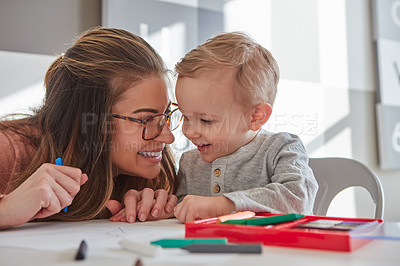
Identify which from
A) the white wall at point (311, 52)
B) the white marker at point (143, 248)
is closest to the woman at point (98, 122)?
the white marker at point (143, 248)

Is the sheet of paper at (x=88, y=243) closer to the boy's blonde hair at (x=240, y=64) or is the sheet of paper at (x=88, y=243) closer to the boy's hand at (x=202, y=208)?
the boy's hand at (x=202, y=208)

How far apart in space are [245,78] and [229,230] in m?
0.56

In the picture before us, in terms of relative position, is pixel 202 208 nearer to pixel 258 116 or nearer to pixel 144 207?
pixel 144 207

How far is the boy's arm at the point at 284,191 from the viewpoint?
0.87 m

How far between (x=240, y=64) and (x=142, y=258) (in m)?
0.70

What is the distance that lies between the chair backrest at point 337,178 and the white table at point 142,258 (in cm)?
72

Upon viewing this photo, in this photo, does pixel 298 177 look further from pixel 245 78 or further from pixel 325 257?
pixel 325 257

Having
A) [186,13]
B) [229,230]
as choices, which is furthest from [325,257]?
[186,13]

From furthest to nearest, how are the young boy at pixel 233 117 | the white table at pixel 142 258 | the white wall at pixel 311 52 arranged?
the white wall at pixel 311 52
the young boy at pixel 233 117
the white table at pixel 142 258

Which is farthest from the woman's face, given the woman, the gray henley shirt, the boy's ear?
the boy's ear

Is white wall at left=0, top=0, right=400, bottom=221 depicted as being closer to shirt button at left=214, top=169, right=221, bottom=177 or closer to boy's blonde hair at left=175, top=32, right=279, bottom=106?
boy's blonde hair at left=175, top=32, right=279, bottom=106

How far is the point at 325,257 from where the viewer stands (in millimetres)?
490

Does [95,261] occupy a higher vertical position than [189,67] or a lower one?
lower

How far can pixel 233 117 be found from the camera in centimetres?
110
